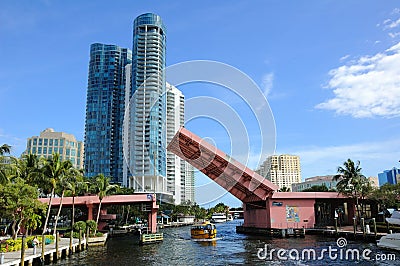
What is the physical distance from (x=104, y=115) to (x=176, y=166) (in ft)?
109

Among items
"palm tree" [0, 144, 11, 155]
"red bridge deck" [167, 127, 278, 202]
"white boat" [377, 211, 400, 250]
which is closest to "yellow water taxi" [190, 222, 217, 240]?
"red bridge deck" [167, 127, 278, 202]

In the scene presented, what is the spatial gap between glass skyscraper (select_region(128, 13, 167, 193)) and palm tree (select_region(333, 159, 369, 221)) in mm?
63997

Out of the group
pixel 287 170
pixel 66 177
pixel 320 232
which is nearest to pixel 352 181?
pixel 320 232

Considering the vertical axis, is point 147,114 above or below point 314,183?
above

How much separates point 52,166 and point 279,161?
452 ft

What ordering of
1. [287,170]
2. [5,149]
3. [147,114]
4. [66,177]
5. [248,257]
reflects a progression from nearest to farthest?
1. [5,149]
2. [248,257]
3. [66,177]
4. [147,114]
5. [287,170]

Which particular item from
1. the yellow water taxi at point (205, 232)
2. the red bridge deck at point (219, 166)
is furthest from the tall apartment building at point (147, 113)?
the red bridge deck at point (219, 166)

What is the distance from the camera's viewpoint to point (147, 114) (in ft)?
334

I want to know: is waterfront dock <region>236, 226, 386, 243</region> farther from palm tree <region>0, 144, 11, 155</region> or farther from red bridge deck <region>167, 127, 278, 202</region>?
palm tree <region>0, 144, 11, 155</region>

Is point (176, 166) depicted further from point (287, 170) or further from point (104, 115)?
point (287, 170)

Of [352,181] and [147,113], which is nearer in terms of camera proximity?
[352,181]

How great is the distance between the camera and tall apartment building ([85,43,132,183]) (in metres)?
118

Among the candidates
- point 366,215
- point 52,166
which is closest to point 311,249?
point 52,166

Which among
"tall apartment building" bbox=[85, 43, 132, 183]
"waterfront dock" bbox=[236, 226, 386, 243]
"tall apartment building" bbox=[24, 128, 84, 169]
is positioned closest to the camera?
"waterfront dock" bbox=[236, 226, 386, 243]
